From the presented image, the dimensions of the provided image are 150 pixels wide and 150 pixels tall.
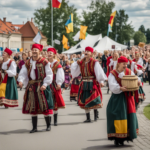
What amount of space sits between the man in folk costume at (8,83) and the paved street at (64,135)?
0.79 meters

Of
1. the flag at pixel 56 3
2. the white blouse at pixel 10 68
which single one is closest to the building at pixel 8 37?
the flag at pixel 56 3

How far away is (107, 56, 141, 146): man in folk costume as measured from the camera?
590 centimetres

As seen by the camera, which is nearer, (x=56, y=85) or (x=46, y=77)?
(x=46, y=77)

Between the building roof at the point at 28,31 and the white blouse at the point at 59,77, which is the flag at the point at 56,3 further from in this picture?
the building roof at the point at 28,31

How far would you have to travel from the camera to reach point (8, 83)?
10859 mm

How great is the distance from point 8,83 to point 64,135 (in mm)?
4197

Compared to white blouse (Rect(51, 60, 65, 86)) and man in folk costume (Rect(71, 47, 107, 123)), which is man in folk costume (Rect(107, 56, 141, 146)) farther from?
man in folk costume (Rect(71, 47, 107, 123))

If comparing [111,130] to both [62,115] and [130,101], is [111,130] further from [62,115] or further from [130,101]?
[62,115]

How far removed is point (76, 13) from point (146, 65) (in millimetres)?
52892

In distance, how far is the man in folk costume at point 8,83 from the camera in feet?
34.5

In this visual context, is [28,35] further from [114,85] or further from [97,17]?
[114,85]

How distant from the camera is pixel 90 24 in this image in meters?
80.5

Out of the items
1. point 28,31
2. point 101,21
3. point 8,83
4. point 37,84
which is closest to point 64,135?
point 37,84

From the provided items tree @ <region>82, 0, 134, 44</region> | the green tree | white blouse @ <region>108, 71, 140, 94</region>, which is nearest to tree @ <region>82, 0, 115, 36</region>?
tree @ <region>82, 0, 134, 44</region>
